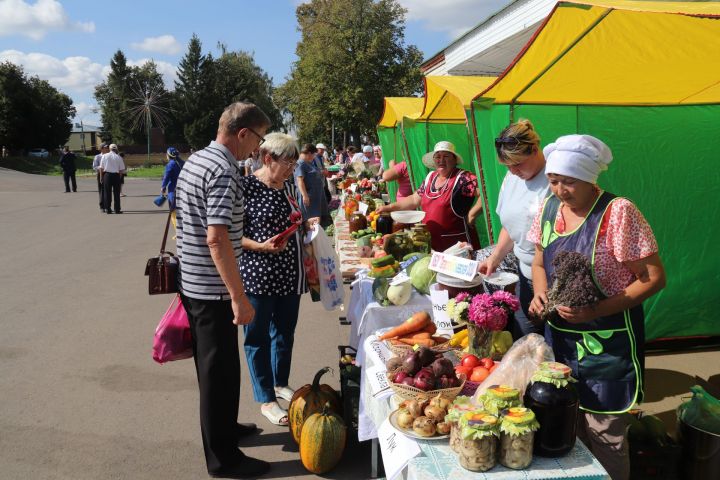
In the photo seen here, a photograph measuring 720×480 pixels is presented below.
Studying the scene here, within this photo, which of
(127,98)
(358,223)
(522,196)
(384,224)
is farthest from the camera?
(127,98)

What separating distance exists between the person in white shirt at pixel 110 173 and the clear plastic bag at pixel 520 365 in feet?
46.6

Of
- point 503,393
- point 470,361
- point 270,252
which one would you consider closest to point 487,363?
point 470,361

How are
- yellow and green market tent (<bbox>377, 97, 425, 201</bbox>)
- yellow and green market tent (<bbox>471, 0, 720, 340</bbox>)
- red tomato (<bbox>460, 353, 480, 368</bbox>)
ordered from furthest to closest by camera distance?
1. yellow and green market tent (<bbox>377, 97, 425, 201</bbox>)
2. yellow and green market tent (<bbox>471, 0, 720, 340</bbox>)
3. red tomato (<bbox>460, 353, 480, 368</bbox>)

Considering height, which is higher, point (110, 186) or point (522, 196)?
point (522, 196)

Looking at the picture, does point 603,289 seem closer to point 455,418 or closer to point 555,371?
point 555,371

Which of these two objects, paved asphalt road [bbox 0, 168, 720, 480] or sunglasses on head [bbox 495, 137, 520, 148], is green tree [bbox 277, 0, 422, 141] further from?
sunglasses on head [bbox 495, 137, 520, 148]

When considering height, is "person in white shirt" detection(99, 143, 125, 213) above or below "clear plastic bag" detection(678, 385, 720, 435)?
above

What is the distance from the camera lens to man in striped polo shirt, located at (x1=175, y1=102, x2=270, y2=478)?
268 cm

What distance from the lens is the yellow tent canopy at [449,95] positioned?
6.22 m

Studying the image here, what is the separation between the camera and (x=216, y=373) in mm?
2945

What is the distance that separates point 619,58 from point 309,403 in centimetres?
315

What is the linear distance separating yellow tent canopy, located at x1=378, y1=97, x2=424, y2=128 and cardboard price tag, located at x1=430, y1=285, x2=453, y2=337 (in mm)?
7077

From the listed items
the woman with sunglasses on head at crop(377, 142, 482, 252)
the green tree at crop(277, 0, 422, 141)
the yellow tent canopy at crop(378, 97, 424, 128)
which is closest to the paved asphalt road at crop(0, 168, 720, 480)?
the woman with sunglasses on head at crop(377, 142, 482, 252)

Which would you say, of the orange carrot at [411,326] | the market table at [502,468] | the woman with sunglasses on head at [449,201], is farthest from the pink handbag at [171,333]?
the woman with sunglasses on head at [449,201]
